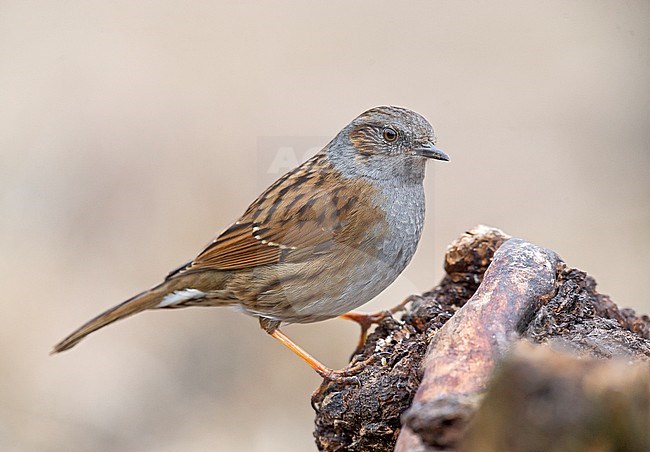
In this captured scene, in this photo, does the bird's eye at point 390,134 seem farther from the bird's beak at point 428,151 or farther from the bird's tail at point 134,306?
the bird's tail at point 134,306

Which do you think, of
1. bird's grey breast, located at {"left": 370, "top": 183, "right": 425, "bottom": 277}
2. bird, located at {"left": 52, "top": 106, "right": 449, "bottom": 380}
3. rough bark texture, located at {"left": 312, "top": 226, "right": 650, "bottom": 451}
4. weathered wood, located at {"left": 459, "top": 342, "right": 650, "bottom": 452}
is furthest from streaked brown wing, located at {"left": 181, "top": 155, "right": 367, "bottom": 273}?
weathered wood, located at {"left": 459, "top": 342, "right": 650, "bottom": 452}

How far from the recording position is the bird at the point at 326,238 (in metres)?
4.41

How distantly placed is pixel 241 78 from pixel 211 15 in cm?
119

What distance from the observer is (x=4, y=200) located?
837 centimetres

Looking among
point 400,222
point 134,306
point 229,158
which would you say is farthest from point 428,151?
point 229,158

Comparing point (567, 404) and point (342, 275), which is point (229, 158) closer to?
point (342, 275)

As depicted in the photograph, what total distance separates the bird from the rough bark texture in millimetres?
514

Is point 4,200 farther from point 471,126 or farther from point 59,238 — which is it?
point 471,126

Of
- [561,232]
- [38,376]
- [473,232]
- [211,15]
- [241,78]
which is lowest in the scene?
[38,376]

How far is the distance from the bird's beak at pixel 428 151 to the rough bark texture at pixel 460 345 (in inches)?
25.7

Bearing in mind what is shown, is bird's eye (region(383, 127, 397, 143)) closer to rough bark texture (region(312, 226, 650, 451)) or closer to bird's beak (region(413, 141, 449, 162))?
bird's beak (region(413, 141, 449, 162))

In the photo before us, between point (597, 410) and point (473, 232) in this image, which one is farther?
point (473, 232)

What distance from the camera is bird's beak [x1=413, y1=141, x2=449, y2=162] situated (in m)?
4.41

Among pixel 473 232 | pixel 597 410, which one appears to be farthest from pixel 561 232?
pixel 597 410
